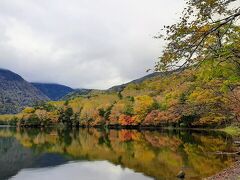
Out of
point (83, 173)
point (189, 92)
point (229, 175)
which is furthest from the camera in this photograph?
point (83, 173)

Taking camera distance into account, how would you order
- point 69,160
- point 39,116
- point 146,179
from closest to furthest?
point 146,179
point 69,160
point 39,116

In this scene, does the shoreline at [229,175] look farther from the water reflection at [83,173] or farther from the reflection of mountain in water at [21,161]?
the reflection of mountain in water at [21,161]

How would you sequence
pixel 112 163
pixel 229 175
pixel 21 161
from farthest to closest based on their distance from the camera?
pixel 21 161, pixel 112 163, pixel 229 175

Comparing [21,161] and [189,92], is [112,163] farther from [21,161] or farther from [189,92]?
[189,92]

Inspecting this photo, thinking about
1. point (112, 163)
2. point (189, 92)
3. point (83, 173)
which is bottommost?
point (83, 173)

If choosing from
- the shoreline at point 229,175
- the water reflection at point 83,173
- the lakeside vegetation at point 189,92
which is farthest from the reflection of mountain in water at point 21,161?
the shoreline at point 229,175

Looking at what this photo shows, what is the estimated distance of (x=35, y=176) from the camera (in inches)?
1695

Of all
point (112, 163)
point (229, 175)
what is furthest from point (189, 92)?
point (112, 163)

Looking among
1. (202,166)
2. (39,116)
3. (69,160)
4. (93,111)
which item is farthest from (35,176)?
(39,116)

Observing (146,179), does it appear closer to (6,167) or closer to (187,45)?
(6,167)

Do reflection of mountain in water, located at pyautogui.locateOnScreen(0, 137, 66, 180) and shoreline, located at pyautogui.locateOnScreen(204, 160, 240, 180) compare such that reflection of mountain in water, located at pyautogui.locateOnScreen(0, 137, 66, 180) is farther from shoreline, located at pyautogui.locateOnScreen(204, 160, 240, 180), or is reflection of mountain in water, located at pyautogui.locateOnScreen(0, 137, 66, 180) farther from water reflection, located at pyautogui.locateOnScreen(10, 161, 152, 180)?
shoreline, located at pyautogui.locateOnScreen(204, 160, 240, 180)

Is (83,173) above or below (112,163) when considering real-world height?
below

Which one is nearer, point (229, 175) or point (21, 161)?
point (229, 175)

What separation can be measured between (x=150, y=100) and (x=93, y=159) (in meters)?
89.3
